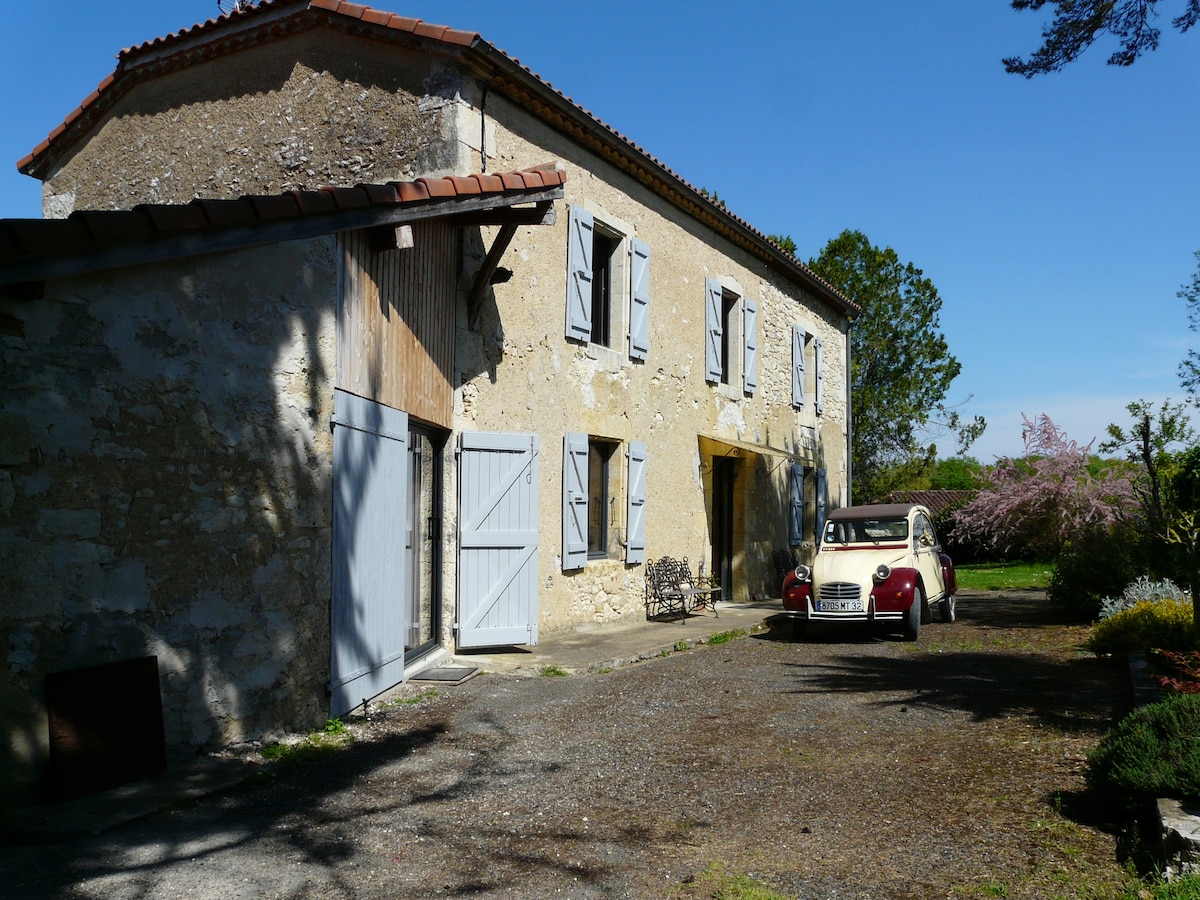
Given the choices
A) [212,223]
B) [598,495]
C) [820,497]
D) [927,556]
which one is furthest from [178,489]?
[820,497]

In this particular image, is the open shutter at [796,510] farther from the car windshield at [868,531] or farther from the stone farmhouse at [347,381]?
the car windshield at [868,531]

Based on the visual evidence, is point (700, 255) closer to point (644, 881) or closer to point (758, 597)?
point (758, 597)

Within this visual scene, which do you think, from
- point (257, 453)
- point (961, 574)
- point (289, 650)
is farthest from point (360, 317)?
point (961, 574)

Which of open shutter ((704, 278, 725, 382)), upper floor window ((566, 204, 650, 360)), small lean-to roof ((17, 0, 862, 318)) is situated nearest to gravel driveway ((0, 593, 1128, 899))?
upper floor window ((566, 204, 650, 360))

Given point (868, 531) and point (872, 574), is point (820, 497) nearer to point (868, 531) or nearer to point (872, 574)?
point (868, 531)

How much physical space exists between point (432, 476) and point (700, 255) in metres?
6.31

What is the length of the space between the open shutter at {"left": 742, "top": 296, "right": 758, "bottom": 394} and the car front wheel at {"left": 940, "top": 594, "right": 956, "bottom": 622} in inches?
176

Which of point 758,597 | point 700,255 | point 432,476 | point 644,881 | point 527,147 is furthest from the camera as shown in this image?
point 758,597

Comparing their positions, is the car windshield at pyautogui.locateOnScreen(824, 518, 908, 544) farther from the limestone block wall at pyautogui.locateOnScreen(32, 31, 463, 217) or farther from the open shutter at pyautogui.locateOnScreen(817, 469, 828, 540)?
the open shutter at pyautogui.locateOnScreen(817, 469, 828, 540)

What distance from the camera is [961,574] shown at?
78.5 ft

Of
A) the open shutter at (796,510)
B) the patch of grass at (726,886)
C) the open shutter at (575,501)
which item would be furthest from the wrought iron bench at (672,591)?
the patch of grass at (726,886)

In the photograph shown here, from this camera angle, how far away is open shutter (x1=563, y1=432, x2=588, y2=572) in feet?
33.4

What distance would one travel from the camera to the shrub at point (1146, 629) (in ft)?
26.8

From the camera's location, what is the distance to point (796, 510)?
53.7ft
